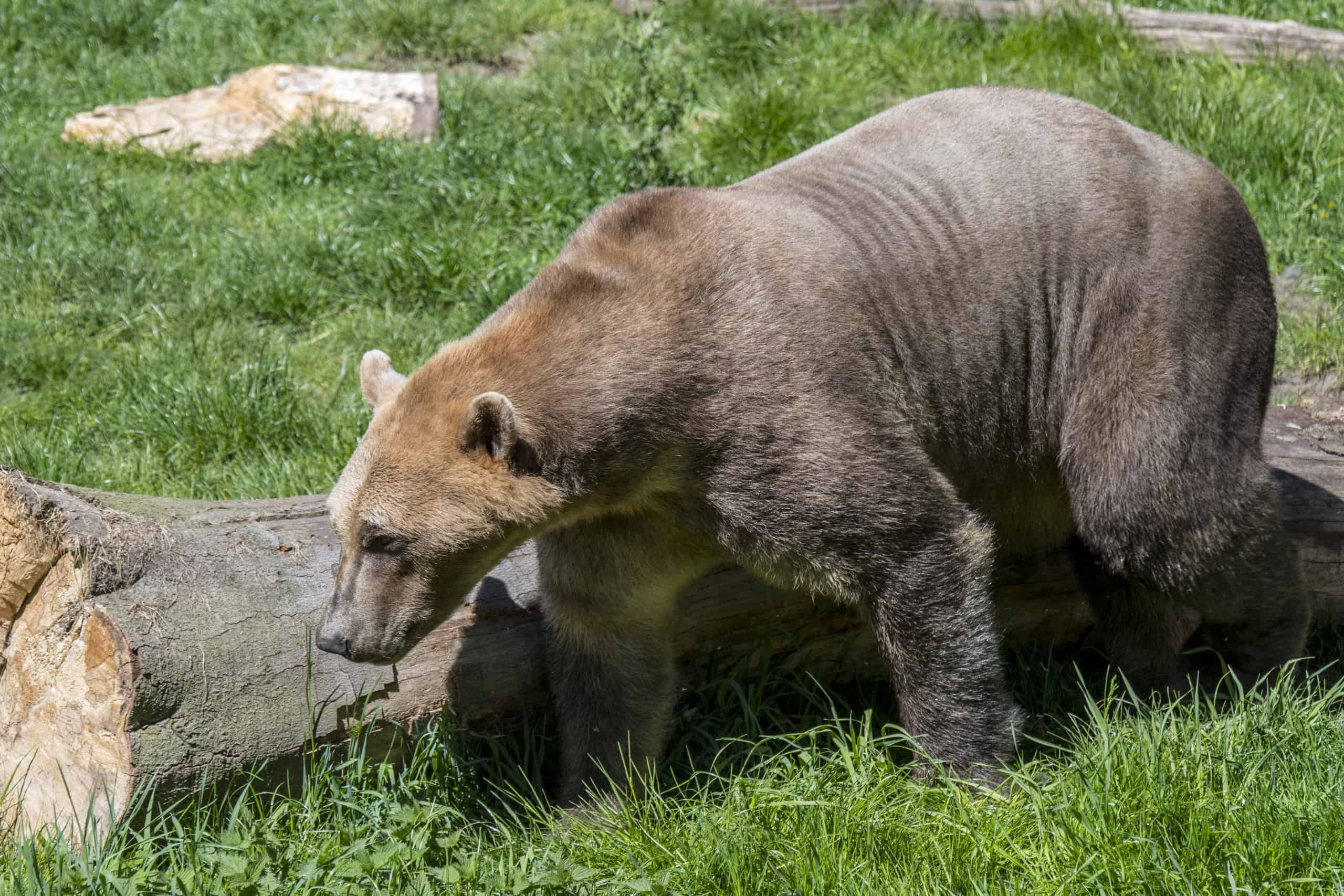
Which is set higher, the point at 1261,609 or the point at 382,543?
the point at 382,543

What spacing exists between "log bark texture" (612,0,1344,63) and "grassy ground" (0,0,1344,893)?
16 centimetres

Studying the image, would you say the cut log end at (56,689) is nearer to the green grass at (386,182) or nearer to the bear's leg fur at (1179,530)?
the green grass at (386,182)

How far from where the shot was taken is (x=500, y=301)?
6.82 m

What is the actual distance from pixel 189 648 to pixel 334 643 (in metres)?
0.43

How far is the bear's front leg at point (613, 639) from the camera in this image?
13.2 feet

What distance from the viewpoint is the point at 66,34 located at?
992 cm

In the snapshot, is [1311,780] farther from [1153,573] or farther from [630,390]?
[630,390]

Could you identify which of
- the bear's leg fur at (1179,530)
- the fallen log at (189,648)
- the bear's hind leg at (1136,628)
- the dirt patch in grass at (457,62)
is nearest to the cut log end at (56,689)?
the fallen log at (189,648)

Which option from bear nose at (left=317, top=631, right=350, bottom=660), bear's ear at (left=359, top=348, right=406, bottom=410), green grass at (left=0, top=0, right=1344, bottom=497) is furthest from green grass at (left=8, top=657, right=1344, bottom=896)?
green grass at (left=0, top=0, right=1344, bottom=497)

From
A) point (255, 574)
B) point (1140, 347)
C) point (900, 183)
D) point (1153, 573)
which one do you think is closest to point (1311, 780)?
point (1153, 573)

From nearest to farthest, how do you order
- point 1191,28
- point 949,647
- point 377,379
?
1. point 949,647
2. point 377,379
3. point 1191,28

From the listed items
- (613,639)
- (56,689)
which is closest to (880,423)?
(613,639)

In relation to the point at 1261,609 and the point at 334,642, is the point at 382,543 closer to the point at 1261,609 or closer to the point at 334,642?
the point at 334,642

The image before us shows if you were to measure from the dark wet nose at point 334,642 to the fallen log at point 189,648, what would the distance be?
11.7 inches
